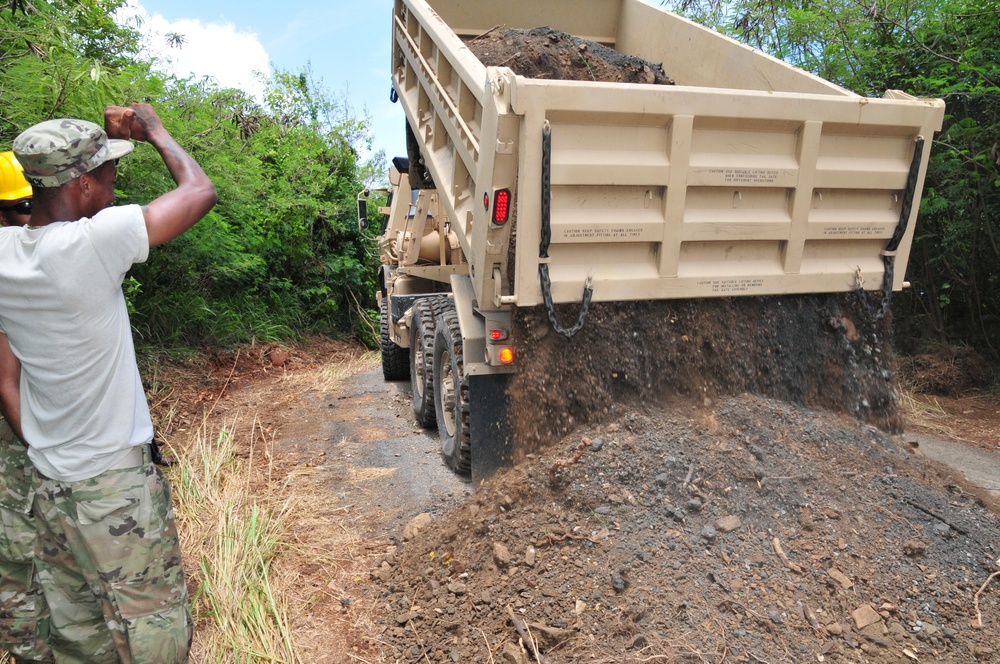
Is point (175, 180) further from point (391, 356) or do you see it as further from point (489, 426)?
point (391, 356)

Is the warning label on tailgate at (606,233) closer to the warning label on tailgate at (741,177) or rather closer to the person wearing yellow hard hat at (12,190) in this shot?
the warning label on tailgate at (741,177)

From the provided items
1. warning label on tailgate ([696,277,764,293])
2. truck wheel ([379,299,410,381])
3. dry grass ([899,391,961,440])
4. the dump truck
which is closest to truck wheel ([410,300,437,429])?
the dump truck

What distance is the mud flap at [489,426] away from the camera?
4188 mm

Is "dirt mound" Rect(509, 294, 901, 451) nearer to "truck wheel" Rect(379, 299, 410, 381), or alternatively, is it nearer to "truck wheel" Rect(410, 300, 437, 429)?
"truck wheel" Rect(410, 300, 437, 429)

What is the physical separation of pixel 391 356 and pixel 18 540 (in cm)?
519

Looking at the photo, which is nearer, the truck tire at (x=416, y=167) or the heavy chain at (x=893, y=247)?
the heavy chain at (x=893, y=247)

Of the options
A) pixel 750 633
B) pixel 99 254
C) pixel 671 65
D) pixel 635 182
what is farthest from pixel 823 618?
pixel 671 65

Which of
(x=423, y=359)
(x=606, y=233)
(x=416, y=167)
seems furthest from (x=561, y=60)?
(x=423, y=359)

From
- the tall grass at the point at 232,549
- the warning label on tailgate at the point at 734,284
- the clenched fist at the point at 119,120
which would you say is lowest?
the tall grass at the point at 232,549

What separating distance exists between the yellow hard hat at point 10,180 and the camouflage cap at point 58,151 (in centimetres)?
32

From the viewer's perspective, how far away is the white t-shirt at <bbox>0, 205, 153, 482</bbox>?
2070mm

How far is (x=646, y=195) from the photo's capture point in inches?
153

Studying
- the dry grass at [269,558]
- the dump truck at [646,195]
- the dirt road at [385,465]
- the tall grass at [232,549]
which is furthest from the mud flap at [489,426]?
the tall grass at [232,549]

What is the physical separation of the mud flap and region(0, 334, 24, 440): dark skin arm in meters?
2.22
